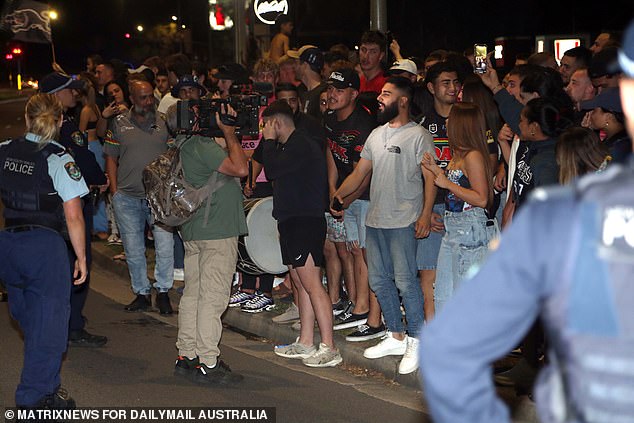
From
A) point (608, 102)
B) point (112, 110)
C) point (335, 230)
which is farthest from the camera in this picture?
point (112, 110)

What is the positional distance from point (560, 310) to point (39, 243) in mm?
4604

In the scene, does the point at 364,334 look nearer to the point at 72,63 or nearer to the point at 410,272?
the point at 410,272

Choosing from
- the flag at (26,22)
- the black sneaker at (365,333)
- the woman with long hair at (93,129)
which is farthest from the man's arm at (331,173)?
the flag at (26,22)

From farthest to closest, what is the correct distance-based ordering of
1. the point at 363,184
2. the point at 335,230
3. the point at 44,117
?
1. the point at 335,230
2. the point at 363,184
3. the point at 44,117

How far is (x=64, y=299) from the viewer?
20.7 ft

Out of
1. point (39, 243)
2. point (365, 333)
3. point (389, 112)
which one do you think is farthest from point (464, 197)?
point (39, 243)

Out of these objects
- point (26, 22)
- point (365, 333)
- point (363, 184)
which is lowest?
point (365, 333)

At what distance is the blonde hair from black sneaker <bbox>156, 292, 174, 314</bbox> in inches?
140

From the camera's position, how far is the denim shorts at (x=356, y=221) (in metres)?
8.55

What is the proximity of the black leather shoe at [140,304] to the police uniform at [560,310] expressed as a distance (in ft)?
25.9

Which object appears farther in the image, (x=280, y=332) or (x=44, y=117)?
(x=280, y=332)

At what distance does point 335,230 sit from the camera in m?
8.83

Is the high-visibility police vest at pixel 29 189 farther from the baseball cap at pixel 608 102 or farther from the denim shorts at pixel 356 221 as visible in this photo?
the baseball cap at pixel 608 102

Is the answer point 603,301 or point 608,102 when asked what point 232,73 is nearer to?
point 608,102
